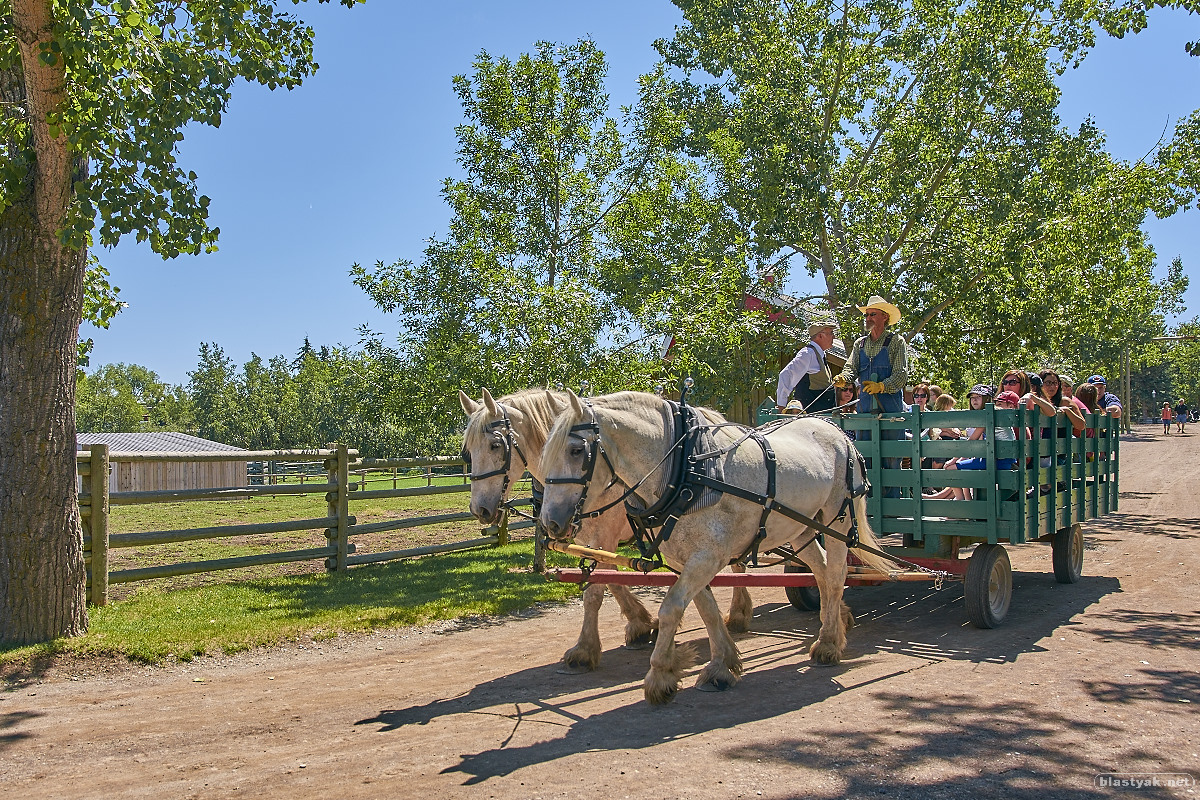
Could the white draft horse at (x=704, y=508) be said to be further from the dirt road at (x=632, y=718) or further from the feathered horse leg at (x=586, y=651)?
the feathered horse leg at (x=586, y=651)

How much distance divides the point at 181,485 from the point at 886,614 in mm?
36371

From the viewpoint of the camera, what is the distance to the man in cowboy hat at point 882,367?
25.1 ft

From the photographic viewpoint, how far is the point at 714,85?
21.3 meters

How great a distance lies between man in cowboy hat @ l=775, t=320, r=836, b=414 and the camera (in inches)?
329

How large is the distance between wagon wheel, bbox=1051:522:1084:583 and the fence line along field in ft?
21.4

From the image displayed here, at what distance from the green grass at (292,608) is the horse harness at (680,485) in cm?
381

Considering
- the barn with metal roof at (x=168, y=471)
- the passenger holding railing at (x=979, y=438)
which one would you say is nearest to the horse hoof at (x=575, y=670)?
the passenger holding railing at (x=979, y=438)

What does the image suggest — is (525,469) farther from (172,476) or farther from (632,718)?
(172,476)

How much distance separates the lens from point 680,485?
5480 millimetres

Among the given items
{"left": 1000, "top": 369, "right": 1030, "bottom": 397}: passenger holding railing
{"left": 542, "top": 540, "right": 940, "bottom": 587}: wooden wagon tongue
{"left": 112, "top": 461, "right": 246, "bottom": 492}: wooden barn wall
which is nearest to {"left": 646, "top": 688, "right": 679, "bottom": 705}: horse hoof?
{"left": 542, "top": 540, "right": 940, "bottom": 587}: wooden wagon tongue

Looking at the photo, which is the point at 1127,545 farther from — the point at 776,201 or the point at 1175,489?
the point at 1175,489

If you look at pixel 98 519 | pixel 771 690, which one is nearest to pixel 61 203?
pixel 98 519

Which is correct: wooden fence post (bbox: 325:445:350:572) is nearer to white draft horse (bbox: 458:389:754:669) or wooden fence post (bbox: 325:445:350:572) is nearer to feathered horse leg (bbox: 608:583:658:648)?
white draft horse (bbox: 458:389:754:669)

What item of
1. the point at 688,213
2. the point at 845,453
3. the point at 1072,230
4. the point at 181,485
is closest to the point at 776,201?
the point at 688,213
